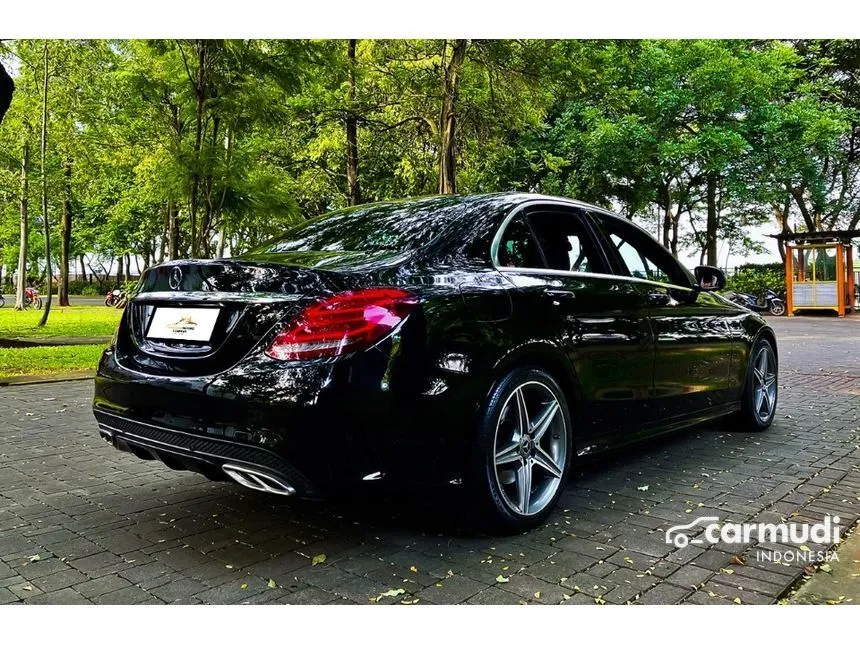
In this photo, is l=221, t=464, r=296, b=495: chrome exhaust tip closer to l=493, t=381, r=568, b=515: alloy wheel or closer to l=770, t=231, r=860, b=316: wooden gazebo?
l=493, t=381, r=568, b=515: alloy wheel

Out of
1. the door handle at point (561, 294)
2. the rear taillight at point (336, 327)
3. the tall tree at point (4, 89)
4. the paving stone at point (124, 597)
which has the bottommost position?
the paving stone at point (124, 597)

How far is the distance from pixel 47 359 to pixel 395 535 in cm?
874

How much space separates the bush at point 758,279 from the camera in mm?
27203

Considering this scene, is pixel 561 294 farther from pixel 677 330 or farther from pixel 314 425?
pixel 314 425

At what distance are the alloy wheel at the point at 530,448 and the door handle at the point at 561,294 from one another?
0.43 m

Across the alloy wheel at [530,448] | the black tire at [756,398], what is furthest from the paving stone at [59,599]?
the black tire at [756,398]

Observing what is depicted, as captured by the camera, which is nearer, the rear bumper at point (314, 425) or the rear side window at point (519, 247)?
the rear bumper at point (314, 425)

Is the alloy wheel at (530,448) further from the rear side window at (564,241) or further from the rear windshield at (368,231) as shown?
the rear windshield at (368,231)

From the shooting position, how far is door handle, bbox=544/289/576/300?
133 inches

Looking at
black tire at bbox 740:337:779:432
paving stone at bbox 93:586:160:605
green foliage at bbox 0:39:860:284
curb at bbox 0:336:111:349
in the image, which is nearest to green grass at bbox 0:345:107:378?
curb at bbox 0:336:111:349

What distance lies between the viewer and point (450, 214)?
3.38 metres

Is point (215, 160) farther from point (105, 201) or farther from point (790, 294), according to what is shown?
point (105, 201)

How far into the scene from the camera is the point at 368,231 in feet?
11.2

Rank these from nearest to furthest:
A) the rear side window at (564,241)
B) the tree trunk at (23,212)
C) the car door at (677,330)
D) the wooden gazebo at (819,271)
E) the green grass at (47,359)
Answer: the rear side window at (564,241) < the car door at (677,330) < the green grass at (47,359) < the tree trunk at (23,212) < the wooden gazebo at (819,271)
